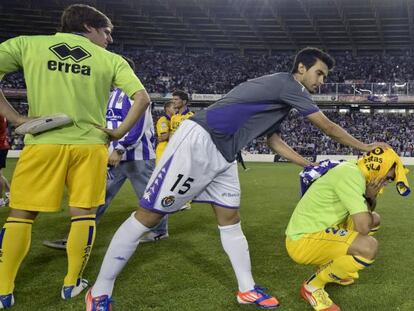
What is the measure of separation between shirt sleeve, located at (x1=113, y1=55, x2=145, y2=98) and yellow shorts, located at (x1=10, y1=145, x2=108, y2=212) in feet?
1.47

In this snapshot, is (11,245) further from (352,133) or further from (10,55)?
(352,133)

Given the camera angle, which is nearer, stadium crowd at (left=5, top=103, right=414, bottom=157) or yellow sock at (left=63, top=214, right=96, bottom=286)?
yellow sock at (left=63, top=214, right=96, bottom=286)

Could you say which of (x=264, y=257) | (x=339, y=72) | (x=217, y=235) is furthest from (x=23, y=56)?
(x=339, y=72)

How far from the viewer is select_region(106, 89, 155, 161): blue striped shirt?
4508mm

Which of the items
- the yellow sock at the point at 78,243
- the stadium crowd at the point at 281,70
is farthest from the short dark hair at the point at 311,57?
the stadium crowd at the point at 281,70

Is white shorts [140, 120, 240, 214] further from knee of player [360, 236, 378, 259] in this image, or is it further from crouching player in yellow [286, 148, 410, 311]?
knee of player [360, 236, 378, 259]

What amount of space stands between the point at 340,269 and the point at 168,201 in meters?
1.26

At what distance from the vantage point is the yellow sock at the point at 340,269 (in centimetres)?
287

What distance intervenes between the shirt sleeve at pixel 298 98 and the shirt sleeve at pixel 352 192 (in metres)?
0.50

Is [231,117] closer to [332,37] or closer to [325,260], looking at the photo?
[325,260]

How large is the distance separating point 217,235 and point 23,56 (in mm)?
3246

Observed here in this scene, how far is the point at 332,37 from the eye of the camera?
1492 inches

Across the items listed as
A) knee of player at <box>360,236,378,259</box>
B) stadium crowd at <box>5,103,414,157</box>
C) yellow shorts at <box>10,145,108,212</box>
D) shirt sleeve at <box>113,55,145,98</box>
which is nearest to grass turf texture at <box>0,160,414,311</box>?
knee of player at <box>360,236,378,259</box>

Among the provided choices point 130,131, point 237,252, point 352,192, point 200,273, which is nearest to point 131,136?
point 130,131
